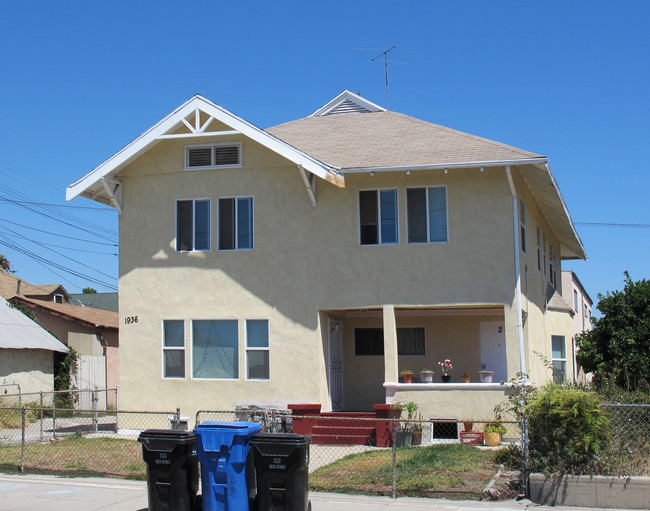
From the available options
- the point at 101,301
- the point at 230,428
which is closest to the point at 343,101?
the point at 230,428

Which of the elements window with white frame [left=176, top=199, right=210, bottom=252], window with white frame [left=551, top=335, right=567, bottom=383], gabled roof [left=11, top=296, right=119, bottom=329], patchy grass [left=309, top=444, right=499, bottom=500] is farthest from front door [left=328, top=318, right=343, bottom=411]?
gabled roof [left=11, top=296, right=119, bottom=329]

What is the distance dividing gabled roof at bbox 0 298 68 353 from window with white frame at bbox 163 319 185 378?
7081 mm

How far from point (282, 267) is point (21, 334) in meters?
→ 11.2

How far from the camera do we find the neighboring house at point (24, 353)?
22.8m

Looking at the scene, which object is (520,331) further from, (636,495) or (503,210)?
(636,495)

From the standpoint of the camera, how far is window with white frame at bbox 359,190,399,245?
16.7 meters

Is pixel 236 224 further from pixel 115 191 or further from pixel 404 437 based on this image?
pixel 404 437

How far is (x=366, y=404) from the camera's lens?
62.7ft

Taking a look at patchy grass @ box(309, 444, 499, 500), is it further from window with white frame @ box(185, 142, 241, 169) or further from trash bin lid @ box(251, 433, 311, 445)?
window with white frame @ box(185, 142, 241, 169)

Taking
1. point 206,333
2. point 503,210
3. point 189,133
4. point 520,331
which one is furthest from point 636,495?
point 189,133

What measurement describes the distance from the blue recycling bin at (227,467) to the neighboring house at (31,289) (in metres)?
25.8

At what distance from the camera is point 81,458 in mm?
13758

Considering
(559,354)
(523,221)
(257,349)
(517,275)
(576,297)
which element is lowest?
(559,354)

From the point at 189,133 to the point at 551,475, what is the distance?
11250 millimetres
